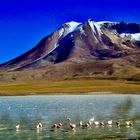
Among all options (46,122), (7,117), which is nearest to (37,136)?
(46,122)

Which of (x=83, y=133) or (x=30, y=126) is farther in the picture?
(x=30, y=126)

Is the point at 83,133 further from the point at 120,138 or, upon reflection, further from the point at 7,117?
the point at 7,117

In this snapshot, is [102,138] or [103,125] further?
[103,125]

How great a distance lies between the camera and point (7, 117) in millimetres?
46000

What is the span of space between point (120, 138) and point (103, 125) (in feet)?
23.4

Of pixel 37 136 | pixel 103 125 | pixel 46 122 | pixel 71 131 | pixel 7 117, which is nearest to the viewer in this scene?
pixel 37 136

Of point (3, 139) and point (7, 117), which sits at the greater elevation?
point (7, 117)

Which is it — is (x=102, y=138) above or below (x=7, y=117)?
below

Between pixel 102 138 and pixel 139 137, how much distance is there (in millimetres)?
2373

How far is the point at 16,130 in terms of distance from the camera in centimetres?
3409

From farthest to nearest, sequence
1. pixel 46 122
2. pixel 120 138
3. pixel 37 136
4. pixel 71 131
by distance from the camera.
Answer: pixel 46 122
pixel 71 131
pixel 37 136
pixel 120 138

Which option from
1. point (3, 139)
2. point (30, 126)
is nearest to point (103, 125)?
point (30, 126)

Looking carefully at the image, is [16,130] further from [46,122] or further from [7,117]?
[7,117]

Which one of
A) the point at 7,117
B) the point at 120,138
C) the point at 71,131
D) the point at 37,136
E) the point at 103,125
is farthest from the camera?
the point at 7,117
